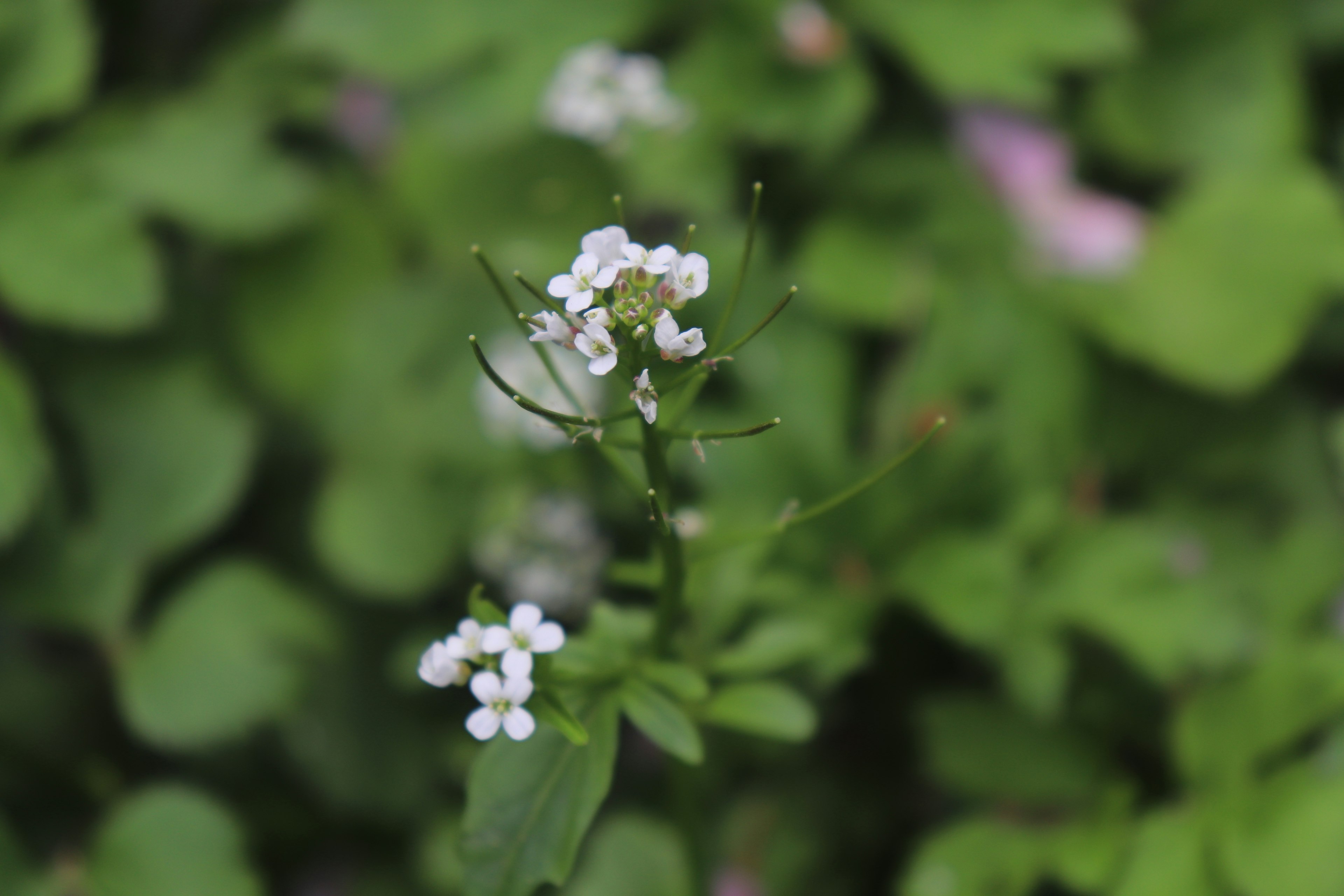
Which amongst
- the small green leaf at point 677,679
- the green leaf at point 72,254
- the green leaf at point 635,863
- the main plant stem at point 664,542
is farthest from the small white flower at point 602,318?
the green leaf at point 72,254

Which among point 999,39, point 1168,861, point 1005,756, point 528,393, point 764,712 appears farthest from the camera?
point 999,39

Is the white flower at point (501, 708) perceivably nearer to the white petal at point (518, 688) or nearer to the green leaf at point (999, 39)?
the white petal at point (518, 688)

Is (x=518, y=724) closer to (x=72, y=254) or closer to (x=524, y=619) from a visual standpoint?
(x=524, y=619)

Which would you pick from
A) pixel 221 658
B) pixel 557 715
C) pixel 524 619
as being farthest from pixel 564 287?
pixel 221 658

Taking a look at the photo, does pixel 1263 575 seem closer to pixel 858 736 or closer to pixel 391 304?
pixel 858 736

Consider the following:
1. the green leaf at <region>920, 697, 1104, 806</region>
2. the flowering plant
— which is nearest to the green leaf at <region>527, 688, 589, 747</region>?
the flowering plant
